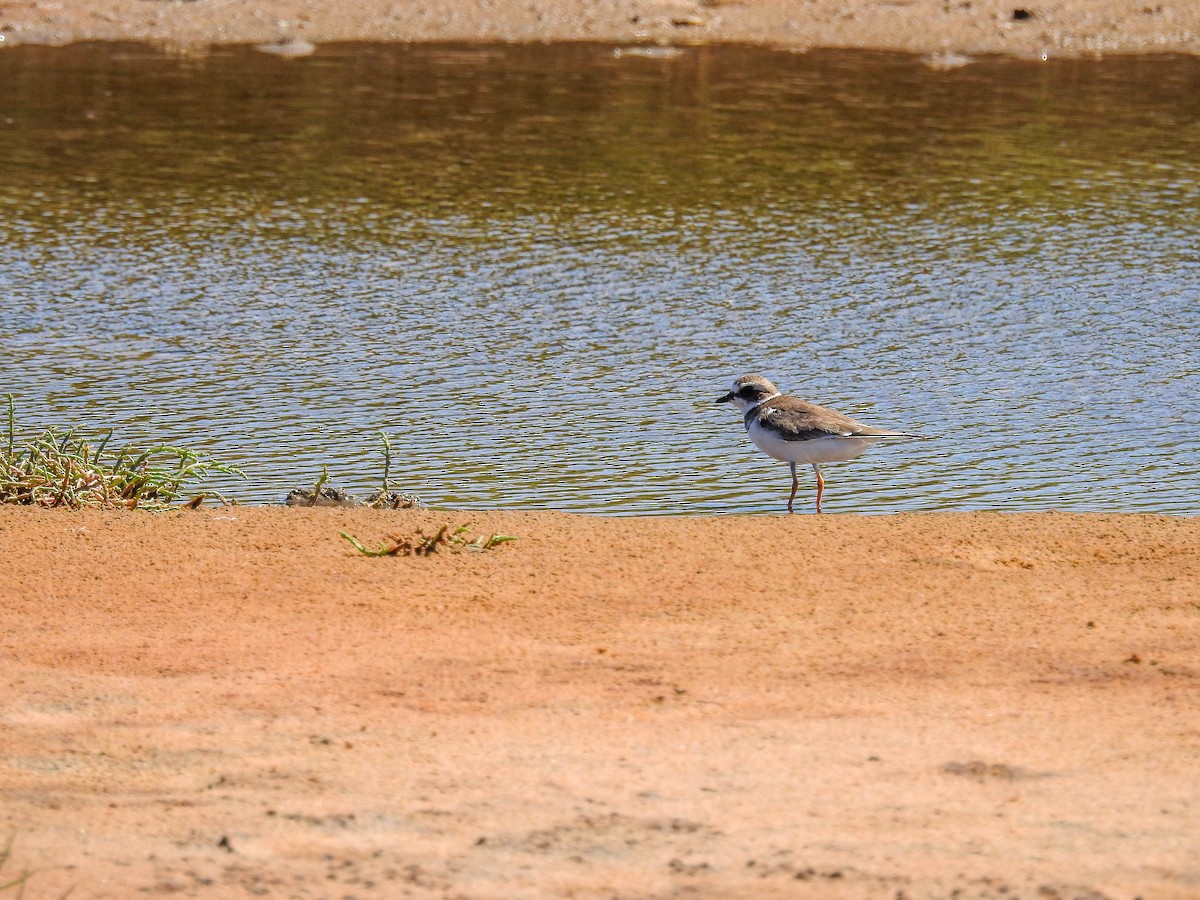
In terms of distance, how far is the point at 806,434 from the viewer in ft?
31.5

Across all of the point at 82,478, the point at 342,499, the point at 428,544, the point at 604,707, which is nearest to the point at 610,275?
the point at 342,499

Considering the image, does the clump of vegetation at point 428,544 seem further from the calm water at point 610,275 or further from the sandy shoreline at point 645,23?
the sandy shoreline at point 645,23

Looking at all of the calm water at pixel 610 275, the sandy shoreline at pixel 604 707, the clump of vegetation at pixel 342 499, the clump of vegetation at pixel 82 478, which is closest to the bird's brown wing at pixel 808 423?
the calm water at pixel 610 275

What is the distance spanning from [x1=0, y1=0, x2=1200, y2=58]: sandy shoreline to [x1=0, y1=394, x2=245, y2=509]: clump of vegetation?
62.1ft

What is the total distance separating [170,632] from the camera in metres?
7.02

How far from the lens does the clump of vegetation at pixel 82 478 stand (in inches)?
358

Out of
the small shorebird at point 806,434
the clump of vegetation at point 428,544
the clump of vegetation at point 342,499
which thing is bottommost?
the clump of vegetation at point 342,499

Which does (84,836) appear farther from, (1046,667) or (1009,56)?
(1009,56)

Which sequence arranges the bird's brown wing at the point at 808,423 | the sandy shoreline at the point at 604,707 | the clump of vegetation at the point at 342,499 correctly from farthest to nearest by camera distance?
the bird's brown wing at the point at 808,423
the clump of vegetation at the point at 342,499
the sandy shoreline at the point at 604,707

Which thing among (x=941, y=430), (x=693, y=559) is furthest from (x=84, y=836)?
(x=941, y=430)

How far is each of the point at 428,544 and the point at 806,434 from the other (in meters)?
2.42

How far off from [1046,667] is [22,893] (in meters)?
3.49

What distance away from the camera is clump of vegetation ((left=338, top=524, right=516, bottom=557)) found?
795 cm

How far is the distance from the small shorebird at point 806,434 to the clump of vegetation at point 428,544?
6.59ft
